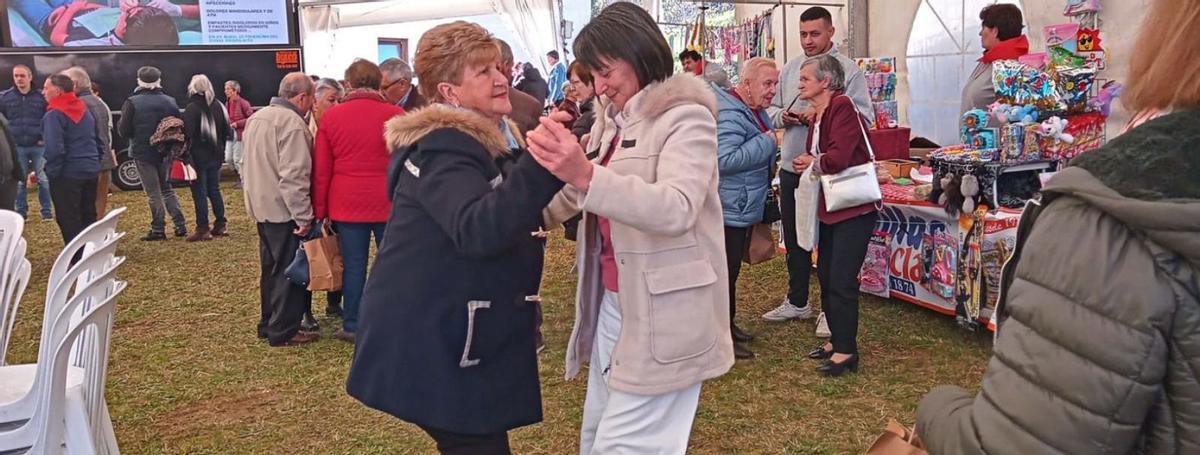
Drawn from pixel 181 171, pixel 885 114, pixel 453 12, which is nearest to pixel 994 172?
pixel 885 114

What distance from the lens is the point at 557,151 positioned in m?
1.74

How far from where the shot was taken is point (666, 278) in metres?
2.04

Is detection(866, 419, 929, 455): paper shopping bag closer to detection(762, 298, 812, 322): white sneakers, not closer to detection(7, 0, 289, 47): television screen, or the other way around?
detection(762, 298, 812, 322): white sneakers

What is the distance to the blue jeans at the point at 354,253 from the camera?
Answer: 478 cm

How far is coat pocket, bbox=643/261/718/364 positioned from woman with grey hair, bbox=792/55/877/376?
87.3 inches

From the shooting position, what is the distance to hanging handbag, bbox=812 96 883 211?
159 inches

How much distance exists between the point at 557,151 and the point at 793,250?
11.6ft

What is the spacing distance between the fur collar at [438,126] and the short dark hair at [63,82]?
6498 mm

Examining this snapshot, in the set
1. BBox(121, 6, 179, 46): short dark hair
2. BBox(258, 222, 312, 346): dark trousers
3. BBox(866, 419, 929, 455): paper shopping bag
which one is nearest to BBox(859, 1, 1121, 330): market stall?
BBox(866, 419, 929, 455): paper shopping bag

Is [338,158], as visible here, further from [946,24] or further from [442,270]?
[946,24]

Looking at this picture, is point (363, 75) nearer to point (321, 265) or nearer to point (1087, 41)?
point (321, 265)

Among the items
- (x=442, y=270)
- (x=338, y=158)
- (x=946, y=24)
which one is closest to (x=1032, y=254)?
(x=442, y=270)

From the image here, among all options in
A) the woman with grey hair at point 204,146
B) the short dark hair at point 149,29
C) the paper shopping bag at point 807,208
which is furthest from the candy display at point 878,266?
the short dark hair at point 149,29

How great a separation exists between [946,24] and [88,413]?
7.26 meters
